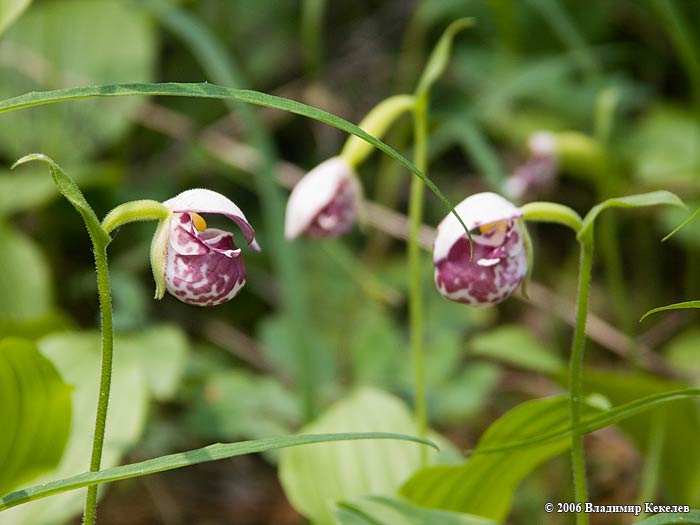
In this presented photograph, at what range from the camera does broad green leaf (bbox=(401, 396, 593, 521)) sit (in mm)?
988

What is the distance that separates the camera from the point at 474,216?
2.65 ft

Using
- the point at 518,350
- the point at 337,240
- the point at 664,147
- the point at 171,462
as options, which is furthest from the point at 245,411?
the point at 664,147

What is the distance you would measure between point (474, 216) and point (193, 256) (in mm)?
277

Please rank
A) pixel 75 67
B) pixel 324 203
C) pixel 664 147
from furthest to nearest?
pixel 75 67, pixel 664 147, pixel 324 203

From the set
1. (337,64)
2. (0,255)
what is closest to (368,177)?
(337,64)

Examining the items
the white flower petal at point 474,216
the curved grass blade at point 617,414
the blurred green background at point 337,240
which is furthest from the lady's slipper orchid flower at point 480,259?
the blurred green background at point 337,240

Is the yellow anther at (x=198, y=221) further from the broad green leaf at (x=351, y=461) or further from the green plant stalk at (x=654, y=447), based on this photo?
the green plant stalk at (x=654, y=447)

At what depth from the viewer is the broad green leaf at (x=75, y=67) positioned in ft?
6.91

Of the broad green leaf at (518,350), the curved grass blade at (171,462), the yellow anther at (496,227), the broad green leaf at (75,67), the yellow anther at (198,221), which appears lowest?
the curved grass blade at (171,462)

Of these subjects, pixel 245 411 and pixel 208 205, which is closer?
pixel 208 205

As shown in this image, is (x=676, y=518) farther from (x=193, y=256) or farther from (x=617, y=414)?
(x=193, y=256)

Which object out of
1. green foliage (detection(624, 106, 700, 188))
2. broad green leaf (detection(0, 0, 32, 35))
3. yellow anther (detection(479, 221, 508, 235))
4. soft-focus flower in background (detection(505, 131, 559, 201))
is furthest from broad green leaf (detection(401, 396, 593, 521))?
green foliage (detection(624, 106, 700, 188))

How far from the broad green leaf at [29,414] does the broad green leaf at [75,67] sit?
1.17 m

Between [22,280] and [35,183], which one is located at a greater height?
[35,183]
